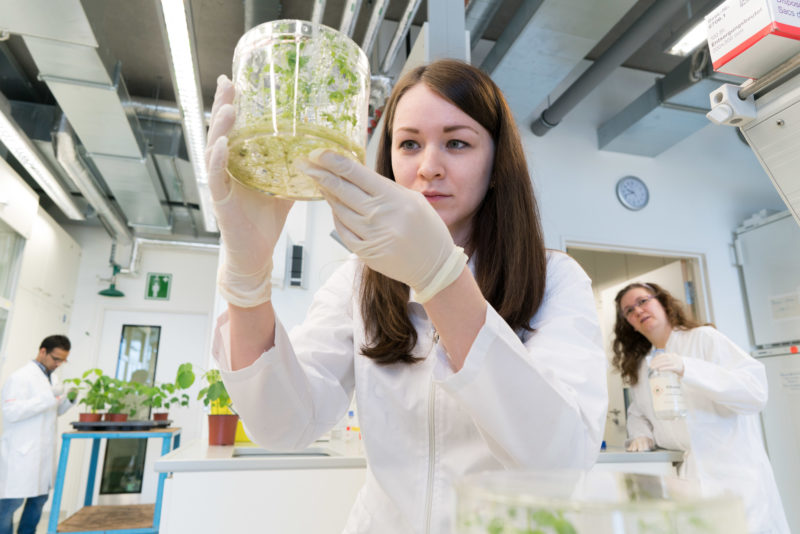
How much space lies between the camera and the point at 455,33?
1.91 m

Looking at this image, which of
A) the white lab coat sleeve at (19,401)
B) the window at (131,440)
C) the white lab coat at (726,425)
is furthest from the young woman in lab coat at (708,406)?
the window at (131,440)

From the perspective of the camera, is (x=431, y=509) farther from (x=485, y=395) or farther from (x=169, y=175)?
(x=169, y=175)

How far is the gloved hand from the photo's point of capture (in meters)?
2.24

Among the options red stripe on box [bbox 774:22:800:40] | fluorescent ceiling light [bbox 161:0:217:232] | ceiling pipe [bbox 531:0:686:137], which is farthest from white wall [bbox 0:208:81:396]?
red stripe on box [bbox 774:22:800:40]

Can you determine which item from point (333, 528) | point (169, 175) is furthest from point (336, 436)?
point (169, 175)

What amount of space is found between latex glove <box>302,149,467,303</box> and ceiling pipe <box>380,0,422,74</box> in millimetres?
1991

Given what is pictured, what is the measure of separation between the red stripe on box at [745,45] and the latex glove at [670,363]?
141 centimetres

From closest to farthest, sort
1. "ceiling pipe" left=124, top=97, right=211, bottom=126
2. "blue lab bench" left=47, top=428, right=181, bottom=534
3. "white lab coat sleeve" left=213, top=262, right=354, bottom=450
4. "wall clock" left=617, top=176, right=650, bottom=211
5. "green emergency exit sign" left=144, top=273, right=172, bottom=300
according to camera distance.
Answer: "white lab coat sleeve" left=213, top=262, right=354, bottom=450 → "blue lab bench" left=47, top=428, right=181, bottom=534 → "wall clock" left=617, top=176, right=650, bottom=211 → "ceiling pipe" left=124, top=97, right=211, bottom=126 → "green emergency exit sign" left=144, top=273, right=172, bottom=300

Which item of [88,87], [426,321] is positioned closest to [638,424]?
[426,321]

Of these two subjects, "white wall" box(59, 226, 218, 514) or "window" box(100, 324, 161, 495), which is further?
"white wall" box(59, 226, 218, 514)

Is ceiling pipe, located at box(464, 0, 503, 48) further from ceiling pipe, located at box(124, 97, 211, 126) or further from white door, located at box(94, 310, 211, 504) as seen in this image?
white door, located at box(94, 310, 211, 504)

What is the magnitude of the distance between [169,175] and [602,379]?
4895 millimetres

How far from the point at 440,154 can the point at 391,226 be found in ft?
0.90

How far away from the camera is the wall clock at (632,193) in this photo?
343 centimetres
